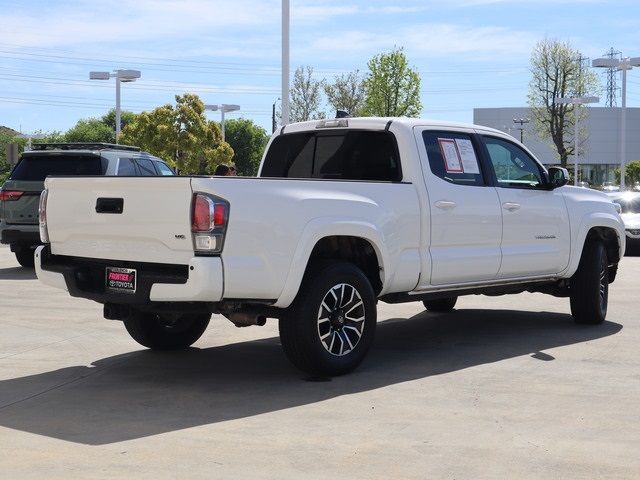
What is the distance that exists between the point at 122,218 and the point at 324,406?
75.6 inches

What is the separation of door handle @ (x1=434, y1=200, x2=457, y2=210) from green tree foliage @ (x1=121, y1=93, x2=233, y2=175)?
169ft

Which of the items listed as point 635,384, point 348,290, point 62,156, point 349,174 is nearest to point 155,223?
Answer: point 348,290

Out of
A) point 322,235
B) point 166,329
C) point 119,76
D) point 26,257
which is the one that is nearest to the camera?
point 322,235

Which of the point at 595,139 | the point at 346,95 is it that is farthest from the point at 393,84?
the point at 595,139

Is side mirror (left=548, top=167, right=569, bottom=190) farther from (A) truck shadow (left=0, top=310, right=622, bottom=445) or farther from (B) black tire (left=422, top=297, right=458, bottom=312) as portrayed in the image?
(B) black tire (left=422, top=297, right=458, bottom=312)

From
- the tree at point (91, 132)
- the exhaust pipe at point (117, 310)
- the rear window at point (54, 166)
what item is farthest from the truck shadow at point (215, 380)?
the tree at point (91, 132)

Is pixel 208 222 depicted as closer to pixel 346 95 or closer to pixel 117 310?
pixel 117 310

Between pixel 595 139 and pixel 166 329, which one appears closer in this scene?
pixel 166 329

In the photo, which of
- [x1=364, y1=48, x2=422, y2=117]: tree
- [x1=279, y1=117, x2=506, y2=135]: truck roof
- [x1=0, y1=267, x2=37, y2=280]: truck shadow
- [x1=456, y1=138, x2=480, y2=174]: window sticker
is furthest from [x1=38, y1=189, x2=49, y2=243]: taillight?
[x1=364, y1=48, x2=422, y2=117]: tree

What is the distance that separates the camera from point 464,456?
542 cm

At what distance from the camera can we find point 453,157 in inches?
350

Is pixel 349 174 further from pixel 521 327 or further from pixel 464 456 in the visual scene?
pixel 464 456

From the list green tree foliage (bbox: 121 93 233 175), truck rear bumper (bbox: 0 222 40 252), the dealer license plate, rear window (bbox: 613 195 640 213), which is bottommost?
truck rear bumper (bbox: 0 222 40 252)

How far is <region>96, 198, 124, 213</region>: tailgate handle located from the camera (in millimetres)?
7184
